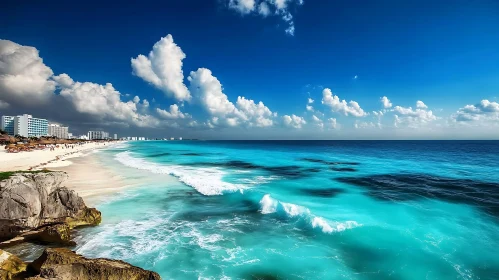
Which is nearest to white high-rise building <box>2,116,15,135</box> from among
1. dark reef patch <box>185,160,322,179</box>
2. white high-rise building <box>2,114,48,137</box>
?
white high-rise building <box>2,114,48,137</box>

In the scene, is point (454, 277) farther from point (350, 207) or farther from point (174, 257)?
point (174, 257)

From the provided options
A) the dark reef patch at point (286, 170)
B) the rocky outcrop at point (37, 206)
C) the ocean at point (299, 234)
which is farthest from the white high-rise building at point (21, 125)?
the ocean at point (299, 234)

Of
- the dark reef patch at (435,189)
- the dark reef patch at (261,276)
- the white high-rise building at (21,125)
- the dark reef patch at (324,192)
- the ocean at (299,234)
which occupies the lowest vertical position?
the dark reef patch at (261,276)

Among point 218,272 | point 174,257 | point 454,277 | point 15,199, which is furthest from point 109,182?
point 454,277

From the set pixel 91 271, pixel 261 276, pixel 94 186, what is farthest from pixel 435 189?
pixel 94 186

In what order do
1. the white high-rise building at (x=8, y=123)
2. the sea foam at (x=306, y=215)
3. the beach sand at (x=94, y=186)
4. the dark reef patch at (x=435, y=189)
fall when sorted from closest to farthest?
the sea foam at (x=306, y=215), the beach sand at (x=94, y=186), the dark reef patch at (x=435, y=189), the white high-rise building at (x=8, y=123)

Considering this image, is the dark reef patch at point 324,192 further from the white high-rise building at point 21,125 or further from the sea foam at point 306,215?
the white high-rise building at point 21,125
